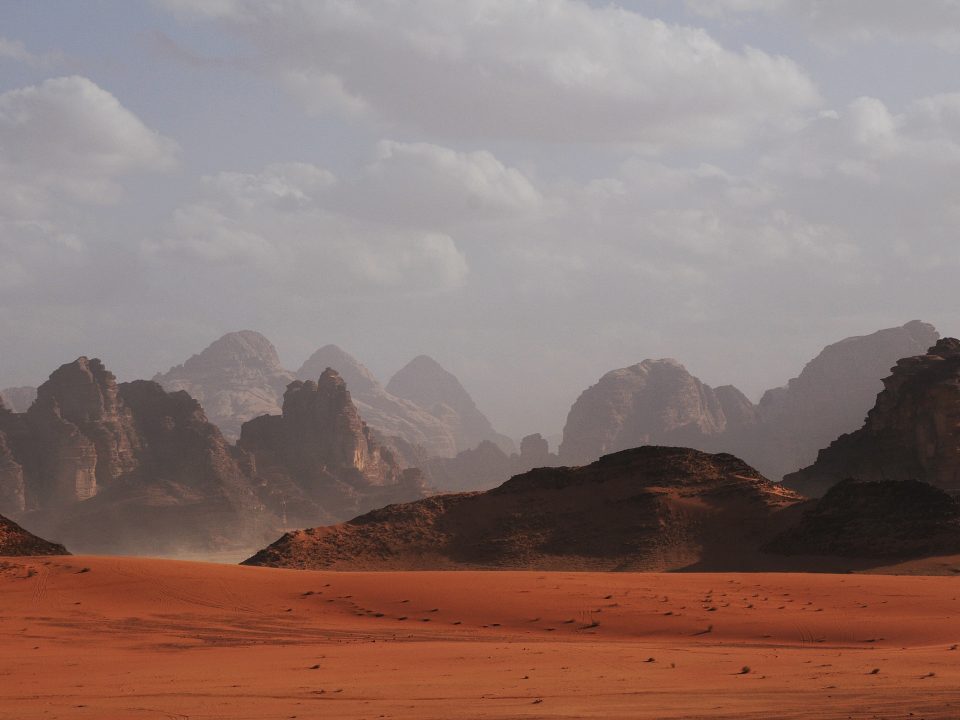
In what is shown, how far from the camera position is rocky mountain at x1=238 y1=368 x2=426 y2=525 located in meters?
147

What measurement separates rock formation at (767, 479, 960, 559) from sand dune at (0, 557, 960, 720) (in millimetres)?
13459

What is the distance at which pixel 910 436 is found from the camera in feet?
244

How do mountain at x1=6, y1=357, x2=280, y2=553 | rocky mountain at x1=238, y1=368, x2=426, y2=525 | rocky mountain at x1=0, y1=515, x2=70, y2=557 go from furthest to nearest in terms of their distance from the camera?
rocky mountain at x1=238, y1=368, x2=426, y2=525, mountain at x1=6, y1=357, x2=280, y2=553, rocky mountain at x1=0, y1=515, x2=70, y2=557

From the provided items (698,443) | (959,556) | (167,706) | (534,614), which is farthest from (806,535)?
(698,443)

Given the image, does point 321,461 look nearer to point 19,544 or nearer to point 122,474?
point 122,474

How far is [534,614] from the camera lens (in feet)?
81.4

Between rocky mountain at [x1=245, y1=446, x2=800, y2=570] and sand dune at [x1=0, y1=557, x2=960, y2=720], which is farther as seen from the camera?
rocky mountain at [x1=245, y1=446, x2=800, y2=570]

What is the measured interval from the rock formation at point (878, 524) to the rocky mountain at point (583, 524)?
2.47 metres

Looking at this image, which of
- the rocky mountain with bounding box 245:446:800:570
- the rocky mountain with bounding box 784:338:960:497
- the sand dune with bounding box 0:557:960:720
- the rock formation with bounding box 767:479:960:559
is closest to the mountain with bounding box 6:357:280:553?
the rocky mountain with bounding box 784:338:960:497

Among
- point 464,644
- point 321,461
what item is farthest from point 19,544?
point 321,461

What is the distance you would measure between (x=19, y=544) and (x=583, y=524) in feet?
86.9

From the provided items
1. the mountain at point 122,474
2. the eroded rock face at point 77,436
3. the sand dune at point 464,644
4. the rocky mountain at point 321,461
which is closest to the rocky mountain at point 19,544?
the sand dune at point 464,644

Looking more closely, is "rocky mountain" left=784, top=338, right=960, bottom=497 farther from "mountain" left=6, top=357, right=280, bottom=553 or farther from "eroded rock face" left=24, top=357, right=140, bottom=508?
"eroded rock face" left=24, top=357, right=140, bottom=508

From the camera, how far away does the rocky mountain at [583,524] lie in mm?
47406
